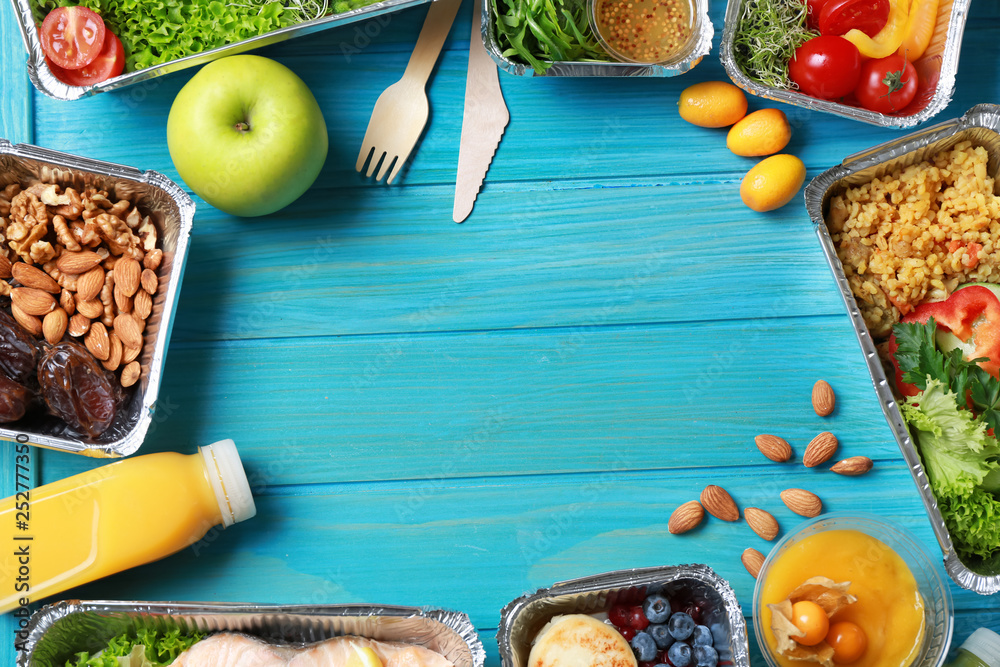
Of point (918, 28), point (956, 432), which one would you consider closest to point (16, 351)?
point (956, 432)

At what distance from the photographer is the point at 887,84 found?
119cm

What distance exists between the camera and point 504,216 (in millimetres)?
1257

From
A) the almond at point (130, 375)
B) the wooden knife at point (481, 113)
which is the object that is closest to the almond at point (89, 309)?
the almond at point (130, 375)

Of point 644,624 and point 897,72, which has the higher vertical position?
point 897,72

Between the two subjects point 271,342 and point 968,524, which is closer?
point 968,524

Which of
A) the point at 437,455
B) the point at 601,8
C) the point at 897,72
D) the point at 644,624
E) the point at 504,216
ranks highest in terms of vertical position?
the point at 601,8

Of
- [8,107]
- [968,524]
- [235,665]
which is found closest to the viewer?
[235,665]

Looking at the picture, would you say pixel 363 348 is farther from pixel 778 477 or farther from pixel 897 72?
pixel 897 72

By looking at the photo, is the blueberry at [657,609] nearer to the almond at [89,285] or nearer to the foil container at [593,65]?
the foil container at [593,65]

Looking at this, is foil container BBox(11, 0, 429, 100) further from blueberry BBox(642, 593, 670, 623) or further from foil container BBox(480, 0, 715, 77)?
blueberry BBox(642, 593, 670, 623)

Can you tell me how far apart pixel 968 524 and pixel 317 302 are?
1187 millimetres

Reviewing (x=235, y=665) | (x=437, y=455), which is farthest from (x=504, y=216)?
(x=235, y=665)

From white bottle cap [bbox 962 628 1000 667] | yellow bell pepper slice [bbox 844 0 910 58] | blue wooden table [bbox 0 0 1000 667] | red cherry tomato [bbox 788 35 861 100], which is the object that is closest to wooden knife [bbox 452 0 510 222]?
blue wooden table [bbox 0 0 1000 667]

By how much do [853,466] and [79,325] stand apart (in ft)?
4.44
